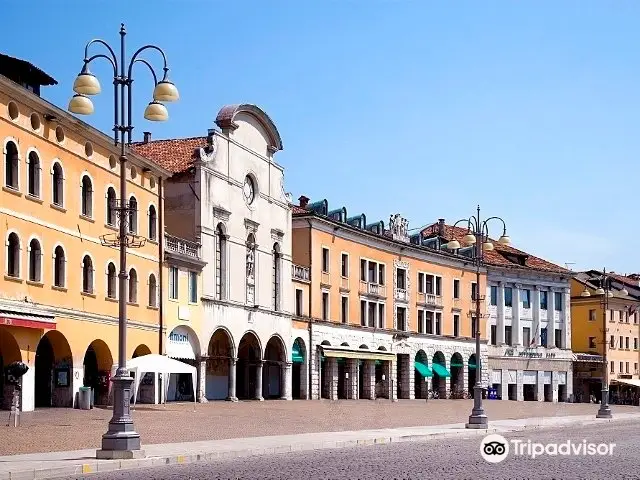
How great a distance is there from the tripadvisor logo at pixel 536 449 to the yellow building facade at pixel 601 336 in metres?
68.5

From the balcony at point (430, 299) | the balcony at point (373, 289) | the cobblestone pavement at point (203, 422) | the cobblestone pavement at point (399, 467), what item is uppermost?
the balcony at point (373, 289)

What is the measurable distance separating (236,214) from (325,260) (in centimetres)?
1221

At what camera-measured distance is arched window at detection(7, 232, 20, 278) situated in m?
36.9

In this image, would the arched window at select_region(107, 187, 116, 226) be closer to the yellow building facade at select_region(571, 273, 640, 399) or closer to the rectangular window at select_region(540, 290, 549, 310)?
the rectangular window at select_region(540, 290, 549, 310)

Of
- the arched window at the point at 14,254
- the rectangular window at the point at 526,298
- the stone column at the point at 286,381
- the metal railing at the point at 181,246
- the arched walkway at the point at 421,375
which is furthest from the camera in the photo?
the rectangular window at the point at 526,298

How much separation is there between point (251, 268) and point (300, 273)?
707 centimetres

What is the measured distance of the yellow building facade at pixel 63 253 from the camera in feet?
121

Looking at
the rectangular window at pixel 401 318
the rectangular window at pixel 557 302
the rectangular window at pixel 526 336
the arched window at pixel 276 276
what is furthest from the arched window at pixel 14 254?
the rectangular window at pixel 557 302

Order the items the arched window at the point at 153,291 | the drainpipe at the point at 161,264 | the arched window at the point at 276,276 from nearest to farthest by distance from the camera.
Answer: the arched window at the point at 153,291 < the drainpipe at the point at 161,264 < the arched window at the point at 276,276

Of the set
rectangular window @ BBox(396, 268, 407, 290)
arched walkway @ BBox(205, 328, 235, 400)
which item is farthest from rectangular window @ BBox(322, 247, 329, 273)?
arched walkway @ BBox(205, 328, 235, 400)

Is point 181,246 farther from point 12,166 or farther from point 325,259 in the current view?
point 325,259

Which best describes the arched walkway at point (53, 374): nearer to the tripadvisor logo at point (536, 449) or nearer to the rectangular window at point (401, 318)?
the tripadvisor logo at point (536, 449)

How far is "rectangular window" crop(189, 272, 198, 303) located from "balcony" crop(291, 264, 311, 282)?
11.5 meters

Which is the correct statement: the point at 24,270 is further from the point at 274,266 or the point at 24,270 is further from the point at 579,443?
the point at 274,266
